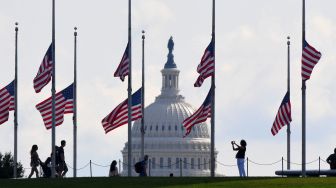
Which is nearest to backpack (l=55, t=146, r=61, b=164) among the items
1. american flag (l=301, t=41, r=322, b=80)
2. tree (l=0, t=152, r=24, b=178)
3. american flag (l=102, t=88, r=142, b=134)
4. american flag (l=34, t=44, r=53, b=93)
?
american flag (l=34, t=44, r=53, b=93)

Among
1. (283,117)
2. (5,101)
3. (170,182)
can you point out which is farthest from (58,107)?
(170,182)

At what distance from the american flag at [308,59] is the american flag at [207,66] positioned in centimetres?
654

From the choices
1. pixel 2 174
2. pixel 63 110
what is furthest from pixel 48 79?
pixel 2 174

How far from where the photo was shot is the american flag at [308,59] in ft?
343

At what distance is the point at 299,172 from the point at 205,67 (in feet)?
31.5

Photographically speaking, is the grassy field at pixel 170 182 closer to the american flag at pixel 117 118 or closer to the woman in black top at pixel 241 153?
the woman in black top at pixel 241 153

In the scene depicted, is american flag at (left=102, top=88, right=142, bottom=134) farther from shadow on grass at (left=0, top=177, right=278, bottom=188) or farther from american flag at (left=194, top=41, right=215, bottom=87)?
shadow on grass at (left=0, top=177, right=278, bottom=188)

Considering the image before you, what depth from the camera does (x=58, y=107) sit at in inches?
4739

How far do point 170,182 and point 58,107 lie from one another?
31391mm

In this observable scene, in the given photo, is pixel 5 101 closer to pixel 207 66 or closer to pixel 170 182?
pixel 207 66

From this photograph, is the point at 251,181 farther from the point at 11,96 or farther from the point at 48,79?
the point at 11,96

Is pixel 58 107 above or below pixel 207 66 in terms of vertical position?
below

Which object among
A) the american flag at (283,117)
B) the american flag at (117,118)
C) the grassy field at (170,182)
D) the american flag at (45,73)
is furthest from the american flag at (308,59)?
the american flag at (45,73)

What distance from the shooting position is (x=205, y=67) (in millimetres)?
110500
